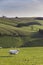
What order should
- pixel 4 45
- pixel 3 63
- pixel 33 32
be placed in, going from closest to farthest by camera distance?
pixel 3 63 → pixel 4 45 → pixel 33 32

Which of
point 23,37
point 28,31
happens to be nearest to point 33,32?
point 28,31

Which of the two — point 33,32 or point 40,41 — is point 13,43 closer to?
point 40,41

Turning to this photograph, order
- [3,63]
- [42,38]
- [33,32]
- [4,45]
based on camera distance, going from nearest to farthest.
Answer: [3,63] → [4,45] → [42,38] → [33,32]

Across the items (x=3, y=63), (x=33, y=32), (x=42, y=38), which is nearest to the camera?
(x=3, y=63)

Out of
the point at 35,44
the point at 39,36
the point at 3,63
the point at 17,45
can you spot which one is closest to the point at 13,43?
the point at 17,45

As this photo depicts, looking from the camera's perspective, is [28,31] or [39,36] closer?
[39,36]

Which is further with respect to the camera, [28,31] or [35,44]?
[28,31]

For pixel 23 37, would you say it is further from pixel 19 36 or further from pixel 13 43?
pixel 13 43

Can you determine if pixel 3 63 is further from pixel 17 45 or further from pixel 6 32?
pixel 6 32

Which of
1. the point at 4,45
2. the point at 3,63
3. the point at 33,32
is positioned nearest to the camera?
the point at 3,63
